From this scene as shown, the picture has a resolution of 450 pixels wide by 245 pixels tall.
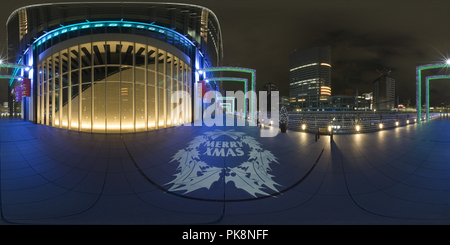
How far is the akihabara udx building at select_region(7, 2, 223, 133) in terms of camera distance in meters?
10.9

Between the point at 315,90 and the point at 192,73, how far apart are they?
39.0 ft

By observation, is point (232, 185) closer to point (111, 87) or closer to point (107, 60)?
point (111, 87)

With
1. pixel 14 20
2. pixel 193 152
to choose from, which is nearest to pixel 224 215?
pixel 193 152

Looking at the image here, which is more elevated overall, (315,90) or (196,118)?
(315,90)

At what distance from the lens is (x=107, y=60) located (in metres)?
10.9

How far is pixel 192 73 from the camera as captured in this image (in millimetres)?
17031

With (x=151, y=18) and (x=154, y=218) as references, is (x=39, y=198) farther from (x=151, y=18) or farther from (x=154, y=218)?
(x=151, y=18)

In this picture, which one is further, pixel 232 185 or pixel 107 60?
pixel 107 60

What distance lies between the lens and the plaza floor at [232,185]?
2.56 m

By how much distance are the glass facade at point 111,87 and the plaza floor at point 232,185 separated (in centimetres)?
629

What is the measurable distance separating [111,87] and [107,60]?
70.4 inches

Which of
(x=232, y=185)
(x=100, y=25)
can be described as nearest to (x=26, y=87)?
(x=100, y=25)

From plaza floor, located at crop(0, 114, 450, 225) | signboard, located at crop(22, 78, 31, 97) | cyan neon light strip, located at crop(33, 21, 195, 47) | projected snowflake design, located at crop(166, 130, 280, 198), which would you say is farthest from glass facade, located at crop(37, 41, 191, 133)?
projected snowflake design, located at crop(166, 130, 280, 198)

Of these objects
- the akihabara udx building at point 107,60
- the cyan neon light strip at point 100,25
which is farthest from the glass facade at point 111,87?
the cyan neon light strip at point 100,25
